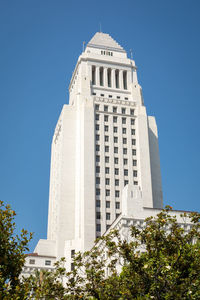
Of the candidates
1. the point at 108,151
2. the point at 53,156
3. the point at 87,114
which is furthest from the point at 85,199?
the point at 53,156

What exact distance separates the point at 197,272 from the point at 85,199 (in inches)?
1843

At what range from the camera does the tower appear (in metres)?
70.4

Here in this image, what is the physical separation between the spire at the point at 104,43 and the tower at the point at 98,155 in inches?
152

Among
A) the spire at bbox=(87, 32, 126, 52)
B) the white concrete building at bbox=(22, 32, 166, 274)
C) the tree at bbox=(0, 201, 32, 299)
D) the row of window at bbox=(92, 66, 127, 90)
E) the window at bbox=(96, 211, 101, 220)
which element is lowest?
the tree at bbox=(0, 201, 32, 299)

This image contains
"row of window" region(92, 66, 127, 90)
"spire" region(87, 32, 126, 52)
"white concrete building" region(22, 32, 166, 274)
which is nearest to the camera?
"white concrete building" region(22, 32, 166, 274)

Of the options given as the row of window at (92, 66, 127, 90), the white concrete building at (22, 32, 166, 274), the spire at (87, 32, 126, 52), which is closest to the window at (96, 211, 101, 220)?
the white concrete building at (22, 32, 166, 274)

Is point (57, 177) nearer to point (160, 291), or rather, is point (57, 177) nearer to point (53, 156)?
point (53, 156)

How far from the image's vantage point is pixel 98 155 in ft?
249

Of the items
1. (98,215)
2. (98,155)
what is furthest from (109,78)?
(98,215)

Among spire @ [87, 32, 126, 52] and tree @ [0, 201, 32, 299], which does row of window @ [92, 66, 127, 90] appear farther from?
tree @ [0, 201, 32, 299]

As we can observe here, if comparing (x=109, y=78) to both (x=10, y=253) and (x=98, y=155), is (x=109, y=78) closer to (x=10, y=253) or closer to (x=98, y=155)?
(x=98, y=155)

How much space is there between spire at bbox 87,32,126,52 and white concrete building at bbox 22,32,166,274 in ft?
12.2

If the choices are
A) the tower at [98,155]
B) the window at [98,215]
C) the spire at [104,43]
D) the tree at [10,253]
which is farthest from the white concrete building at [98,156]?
the tree at [10,253]

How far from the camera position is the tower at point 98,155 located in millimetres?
70438
